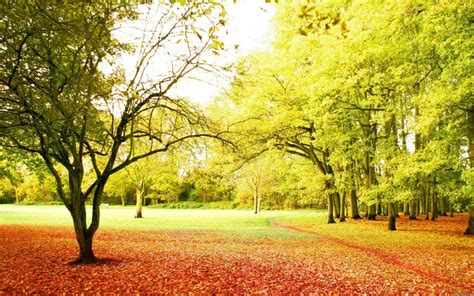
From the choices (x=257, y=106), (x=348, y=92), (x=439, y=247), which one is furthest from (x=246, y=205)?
(x=439, y=247)

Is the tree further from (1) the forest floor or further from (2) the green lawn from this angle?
(2) the green lawn

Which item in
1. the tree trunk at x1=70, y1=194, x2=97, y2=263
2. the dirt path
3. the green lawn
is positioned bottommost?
the green lawn

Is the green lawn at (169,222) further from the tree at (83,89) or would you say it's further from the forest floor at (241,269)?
the tree at (83,89)

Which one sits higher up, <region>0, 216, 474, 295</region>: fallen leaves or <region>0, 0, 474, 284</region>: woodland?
<region>0, 0, 474, 284</region>: woodland

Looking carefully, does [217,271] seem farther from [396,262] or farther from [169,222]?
[169,222]

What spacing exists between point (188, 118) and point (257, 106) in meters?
15.2

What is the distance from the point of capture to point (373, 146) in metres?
23.9

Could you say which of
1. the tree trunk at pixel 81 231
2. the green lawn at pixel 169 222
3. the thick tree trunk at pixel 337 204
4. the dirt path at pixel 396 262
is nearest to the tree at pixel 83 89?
the tree trunk at pixel 81 231

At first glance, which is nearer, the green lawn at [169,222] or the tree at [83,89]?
the tree at [83,89]

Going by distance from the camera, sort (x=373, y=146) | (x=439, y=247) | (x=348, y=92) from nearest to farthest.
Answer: (x=439, y=247), (x=348, y=92), (x=373, y=146)

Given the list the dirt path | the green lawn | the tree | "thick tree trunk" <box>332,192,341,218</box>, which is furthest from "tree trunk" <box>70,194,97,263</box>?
"thick tree trunk" <box>332,192,341,218</box>

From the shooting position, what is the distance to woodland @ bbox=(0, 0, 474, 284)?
855 cm

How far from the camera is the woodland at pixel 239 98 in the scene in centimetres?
855

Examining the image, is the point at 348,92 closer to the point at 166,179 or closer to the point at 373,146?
the point at 373,146
